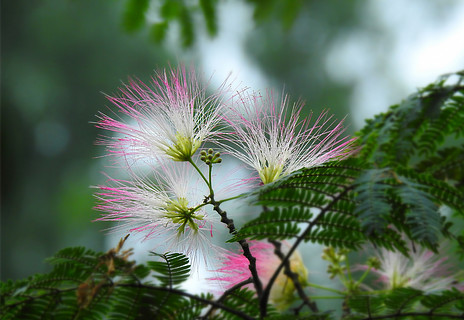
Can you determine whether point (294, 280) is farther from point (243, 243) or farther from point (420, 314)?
point (243, 243)

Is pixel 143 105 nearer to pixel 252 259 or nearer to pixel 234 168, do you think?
pixel 234 168

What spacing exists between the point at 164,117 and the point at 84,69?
7460mm

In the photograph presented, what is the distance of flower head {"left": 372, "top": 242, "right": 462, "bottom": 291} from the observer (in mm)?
1588

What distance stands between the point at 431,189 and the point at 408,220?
7.7 inches

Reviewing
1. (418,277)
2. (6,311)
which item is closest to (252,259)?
(6,311)

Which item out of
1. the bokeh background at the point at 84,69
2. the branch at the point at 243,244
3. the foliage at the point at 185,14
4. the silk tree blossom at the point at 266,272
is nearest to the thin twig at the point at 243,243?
the branch at the point at 243,244

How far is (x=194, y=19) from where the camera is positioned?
2.21 meters

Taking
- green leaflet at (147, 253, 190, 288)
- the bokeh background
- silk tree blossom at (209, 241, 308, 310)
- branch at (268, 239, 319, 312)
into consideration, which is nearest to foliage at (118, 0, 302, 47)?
silk tree blossom at (209, 241, 308, 310)

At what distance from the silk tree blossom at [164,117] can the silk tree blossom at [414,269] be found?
974mm

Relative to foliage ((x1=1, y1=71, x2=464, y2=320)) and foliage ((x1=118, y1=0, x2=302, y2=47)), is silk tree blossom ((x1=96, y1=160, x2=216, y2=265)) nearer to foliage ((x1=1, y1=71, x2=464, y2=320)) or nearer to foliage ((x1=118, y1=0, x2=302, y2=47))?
foliage ((x1=1, y1=71, x2=464, y2=320))

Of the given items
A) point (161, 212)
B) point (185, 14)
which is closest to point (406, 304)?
point (161, 212)

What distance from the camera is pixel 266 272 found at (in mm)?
1517

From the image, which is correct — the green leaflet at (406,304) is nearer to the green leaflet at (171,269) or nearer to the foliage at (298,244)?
the foliage at (298,244)

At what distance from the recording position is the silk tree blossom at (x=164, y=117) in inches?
37.2
